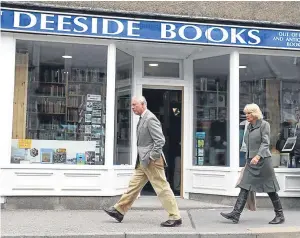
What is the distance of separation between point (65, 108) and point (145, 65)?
6.44 feet

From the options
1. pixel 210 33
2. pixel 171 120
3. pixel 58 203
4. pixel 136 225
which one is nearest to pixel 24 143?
pixel 58 203

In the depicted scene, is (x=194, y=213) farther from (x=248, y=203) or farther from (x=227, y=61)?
(x=227, y=61)

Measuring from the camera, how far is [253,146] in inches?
295

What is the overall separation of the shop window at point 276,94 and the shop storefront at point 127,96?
2 centimetres

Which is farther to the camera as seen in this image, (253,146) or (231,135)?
(231,135)

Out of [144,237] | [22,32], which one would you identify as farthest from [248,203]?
[22,32]

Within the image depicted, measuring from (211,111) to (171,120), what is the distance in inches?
36.4

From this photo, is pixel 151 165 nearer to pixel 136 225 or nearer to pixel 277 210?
pixel 136 225

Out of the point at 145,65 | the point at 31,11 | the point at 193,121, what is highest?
the point at 31,11

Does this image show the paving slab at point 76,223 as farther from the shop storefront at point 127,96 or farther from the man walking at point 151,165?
the shop storefront at point 127,96

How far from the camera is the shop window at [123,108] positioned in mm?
9281

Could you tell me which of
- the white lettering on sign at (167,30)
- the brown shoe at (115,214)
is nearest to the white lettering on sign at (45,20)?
the white lettering on sign at (167,30)

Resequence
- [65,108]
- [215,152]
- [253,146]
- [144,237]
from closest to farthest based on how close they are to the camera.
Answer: [144,237]
[253,146]
[65,108]
[215,152]

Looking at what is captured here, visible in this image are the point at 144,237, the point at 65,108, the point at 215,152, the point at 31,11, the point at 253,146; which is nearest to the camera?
the point at 144,237
